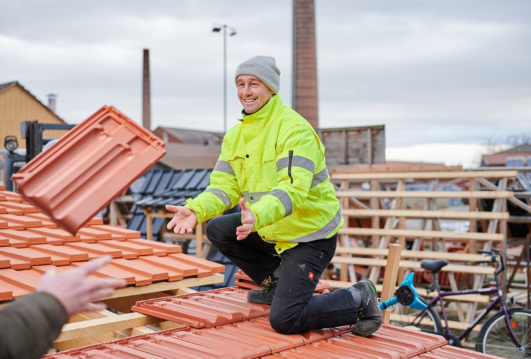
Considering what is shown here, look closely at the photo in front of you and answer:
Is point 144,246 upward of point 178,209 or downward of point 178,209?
downward

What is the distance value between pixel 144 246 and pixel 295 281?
7.09ft

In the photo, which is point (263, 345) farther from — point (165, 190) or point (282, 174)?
point (165, 190)

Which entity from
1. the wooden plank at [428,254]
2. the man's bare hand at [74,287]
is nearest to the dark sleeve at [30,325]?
the man's bare hand at [74,287]

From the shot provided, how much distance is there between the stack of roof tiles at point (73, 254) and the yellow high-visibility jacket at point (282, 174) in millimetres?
1126

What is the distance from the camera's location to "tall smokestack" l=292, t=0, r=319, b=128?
2384cm

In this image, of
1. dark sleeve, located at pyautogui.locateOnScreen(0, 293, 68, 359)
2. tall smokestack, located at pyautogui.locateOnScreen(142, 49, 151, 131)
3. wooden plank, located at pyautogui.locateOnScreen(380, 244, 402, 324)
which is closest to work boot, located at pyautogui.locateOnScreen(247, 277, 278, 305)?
wooden plank, located at pyautogui.locateOnScreen(380, 244, 402, 324)

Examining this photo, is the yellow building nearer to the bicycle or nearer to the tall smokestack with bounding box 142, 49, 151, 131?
the tall smokestack with bounding box 142, 49, 151, 131

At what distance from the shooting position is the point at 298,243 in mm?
3482

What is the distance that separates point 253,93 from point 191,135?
5516 centimetres

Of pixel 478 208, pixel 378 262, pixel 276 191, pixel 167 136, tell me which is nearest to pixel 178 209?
pixel 276 191

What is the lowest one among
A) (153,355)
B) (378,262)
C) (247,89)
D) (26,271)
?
(378,262)

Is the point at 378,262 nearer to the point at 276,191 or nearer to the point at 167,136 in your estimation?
the point at 276,191

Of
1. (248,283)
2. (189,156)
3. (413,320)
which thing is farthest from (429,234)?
(189,156)

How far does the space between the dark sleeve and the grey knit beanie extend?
87.5 inches
